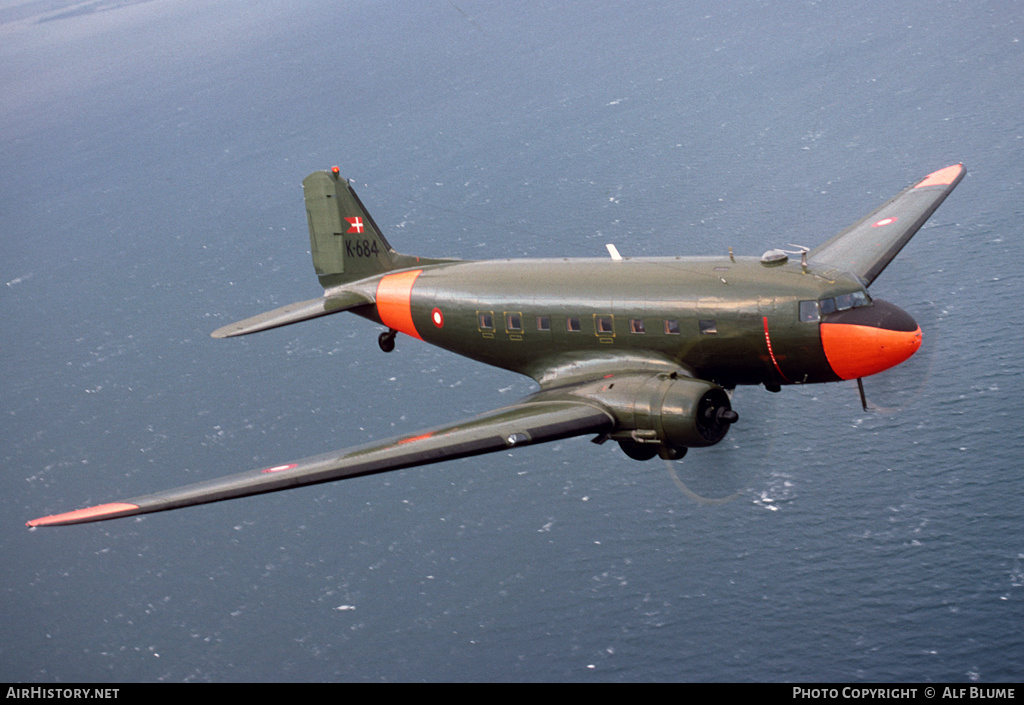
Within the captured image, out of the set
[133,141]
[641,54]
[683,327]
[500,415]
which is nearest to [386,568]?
[500,415]

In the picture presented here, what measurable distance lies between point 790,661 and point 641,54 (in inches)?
4561

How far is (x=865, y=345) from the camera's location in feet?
147

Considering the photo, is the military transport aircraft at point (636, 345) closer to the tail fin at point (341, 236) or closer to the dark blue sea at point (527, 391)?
the dark blue sea at point (527, 391)

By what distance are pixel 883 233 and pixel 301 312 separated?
3305cm

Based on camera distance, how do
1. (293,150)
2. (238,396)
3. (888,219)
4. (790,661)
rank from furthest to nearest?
(293,150)
(238,396)
(790,661)
(888,219)

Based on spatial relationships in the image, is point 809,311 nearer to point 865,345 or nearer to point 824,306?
point 824,306

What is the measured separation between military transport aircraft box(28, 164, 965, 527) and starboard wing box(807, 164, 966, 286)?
0.81 feet

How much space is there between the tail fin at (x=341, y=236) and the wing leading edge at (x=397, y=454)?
19.3 m

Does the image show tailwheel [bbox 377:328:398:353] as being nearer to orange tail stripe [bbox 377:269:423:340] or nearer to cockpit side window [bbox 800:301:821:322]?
orange tail stripe [bbox 377:269:423:340]

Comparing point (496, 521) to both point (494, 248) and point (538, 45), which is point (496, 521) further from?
point (538, 45)

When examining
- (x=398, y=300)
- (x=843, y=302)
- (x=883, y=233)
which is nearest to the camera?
(x=843, y=302)

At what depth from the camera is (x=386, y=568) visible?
268 feet

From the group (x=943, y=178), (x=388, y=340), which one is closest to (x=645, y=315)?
(x=388, y=340)

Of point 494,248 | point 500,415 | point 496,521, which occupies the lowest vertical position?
point 496,521
